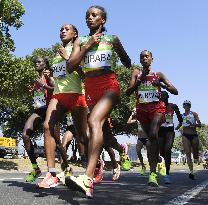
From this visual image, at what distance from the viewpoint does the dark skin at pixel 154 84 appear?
6617mm

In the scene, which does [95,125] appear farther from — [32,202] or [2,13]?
[2,13]

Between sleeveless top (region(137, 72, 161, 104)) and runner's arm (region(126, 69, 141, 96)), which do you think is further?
sleeveless top (region(137, 72, 161, 104))

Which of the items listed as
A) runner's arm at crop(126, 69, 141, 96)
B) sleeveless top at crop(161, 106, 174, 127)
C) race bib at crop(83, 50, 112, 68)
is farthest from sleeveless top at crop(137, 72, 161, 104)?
race bib at crop(83, 50, 112, 68)

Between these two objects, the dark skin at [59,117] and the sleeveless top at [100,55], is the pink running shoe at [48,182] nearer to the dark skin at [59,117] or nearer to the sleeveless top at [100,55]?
the dark skin at [59,117]

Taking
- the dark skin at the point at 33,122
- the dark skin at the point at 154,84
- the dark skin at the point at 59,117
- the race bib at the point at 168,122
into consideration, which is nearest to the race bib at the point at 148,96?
the dark skin at the point at 154,84

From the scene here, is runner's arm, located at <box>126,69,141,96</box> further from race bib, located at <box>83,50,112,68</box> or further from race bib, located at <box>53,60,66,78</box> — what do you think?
race bib, located at <box>83,50,112,68</box>

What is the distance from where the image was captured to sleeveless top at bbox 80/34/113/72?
4492 mm

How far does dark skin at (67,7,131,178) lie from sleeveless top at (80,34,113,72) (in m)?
0.05

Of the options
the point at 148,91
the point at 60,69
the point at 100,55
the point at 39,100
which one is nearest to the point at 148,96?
the point at 148,91

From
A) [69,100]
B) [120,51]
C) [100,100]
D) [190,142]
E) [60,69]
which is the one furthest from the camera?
[190,142]

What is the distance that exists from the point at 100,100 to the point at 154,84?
2.61m

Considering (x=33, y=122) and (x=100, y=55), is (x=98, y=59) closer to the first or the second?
(x=100, y=55)

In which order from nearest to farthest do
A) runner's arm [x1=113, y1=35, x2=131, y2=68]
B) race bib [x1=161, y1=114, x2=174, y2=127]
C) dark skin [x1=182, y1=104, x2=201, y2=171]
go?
runner's arm [x1=113, y1=35, x2=131, y2=68] < race bib [x1=161, y1=114, x2=174, y2=127] < dark skin [x1=182, y1=104, x2=201, y2=171]

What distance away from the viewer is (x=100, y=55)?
14.7ft
